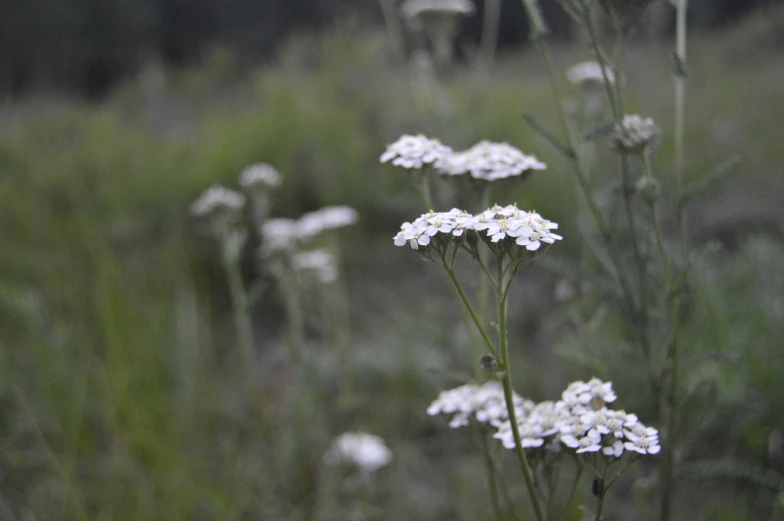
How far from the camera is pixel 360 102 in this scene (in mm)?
5184

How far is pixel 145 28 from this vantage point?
14.0 meters

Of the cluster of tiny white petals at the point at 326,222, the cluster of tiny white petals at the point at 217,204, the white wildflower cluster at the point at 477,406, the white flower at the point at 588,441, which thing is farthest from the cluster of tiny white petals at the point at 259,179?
the white flower at the point at 588,441

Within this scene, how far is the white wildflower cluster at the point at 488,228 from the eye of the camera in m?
0.92

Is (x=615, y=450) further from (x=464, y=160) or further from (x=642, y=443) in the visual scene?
(x=464, y=160)

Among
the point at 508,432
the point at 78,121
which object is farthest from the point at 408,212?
the point at 78,121

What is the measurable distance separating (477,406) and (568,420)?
0.21m

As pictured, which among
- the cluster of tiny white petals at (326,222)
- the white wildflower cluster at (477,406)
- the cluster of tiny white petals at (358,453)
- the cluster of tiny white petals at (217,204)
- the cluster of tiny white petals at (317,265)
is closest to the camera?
the white wildflower cluster at (477,406)

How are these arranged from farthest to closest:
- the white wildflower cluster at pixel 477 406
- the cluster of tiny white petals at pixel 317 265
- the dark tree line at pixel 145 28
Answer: the dark tree line at pixel 145 28
the cluster of tiny white petals at pixel 317 265
the white wildflower cluster at pixel 477 406

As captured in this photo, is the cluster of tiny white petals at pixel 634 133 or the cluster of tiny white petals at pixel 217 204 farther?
the cluster of tiny white petals at pixel 217 204

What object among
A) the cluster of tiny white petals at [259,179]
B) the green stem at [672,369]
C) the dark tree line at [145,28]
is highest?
the dark tree line at [145,28]

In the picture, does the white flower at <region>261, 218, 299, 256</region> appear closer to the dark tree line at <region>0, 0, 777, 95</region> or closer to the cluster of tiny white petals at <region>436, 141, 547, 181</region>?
the cluster of tiny white petals at <region>436, 141, 547, 181</region>

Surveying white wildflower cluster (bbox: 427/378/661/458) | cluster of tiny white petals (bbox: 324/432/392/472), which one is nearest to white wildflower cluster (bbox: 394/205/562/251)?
white wildflower cluster (bbox: 427/378/661/458)

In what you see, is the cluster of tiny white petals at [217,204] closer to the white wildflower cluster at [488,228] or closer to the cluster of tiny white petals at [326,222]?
the cluster of tiny white petals at [326,222]

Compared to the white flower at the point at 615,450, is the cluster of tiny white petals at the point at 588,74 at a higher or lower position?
higher
